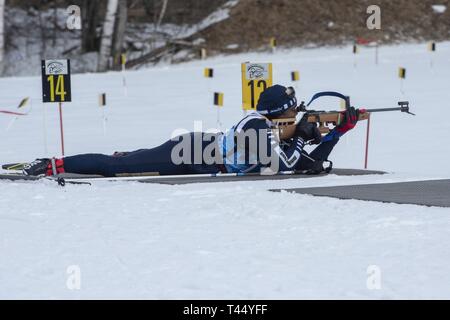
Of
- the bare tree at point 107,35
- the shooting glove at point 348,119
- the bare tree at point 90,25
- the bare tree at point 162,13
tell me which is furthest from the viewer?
the bare tree at point 162,13

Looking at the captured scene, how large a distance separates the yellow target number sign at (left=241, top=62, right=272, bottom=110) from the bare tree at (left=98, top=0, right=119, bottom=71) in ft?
53.2

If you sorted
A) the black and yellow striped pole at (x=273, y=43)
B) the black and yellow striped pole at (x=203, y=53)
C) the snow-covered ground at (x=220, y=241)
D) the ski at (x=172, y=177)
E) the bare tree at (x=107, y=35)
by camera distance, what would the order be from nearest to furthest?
the snow-covered ground at (x=220, y=241)
the ski at (x=172, y=177)
the black and yellow striped pole at (x=273, y=43)
the black and yellow striped pole at (x=203, y=53)
the bare tree at (x=107, y=35)

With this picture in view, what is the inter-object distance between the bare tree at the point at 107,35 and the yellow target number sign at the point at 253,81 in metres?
16.2

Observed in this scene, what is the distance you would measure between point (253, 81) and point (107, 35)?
54.4 feet

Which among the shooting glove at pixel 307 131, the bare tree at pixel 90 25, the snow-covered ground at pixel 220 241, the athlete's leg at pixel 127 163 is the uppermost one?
the bare tree at pixel 90 25

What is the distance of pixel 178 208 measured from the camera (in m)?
8.27

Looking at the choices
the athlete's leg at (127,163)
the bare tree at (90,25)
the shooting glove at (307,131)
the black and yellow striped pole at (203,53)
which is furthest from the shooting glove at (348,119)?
the bare tree at (90,25)

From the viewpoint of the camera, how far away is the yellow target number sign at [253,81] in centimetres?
1284

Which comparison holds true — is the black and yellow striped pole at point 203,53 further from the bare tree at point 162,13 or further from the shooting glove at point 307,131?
the shooting glove at point 307,131

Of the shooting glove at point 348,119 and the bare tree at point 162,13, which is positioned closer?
the shooting glove at point 348,119

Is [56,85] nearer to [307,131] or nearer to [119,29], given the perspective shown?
[307,131]

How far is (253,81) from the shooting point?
12891mm

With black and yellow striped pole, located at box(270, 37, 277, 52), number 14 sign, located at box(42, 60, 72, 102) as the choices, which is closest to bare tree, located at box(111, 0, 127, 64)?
black and yellow striped pole, located at box(270, 37, 277, 52)

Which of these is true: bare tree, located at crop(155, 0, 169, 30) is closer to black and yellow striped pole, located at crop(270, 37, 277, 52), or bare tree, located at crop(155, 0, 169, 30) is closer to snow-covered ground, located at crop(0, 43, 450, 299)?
black and yellow striped pole, located at crop(270, 37, 277, 52)
